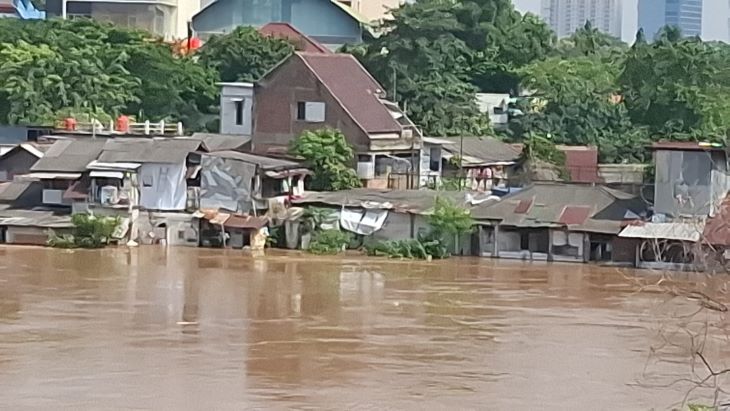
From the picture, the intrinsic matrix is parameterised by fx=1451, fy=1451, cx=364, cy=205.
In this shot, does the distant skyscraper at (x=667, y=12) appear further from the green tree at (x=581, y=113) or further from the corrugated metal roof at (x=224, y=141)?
the corrugated metal roof at (x=224, y=141)

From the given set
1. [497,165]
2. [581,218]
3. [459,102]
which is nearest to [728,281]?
[581,218]

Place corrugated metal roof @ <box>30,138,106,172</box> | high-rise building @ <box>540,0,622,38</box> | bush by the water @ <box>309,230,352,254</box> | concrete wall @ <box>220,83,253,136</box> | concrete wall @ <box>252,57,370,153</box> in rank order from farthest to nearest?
high-rise building @ <box>540,0,622,38</box>
concrete wall @ <box>220,83,253,136</box>
concrete wall @ <box>252,57,370,153</box>
corrugated metal roof @ <box>30,138,106,172</box>
bush by the water @ <box>309,230,352,254</box>

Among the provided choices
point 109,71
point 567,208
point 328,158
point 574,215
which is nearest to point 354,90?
point 328,158

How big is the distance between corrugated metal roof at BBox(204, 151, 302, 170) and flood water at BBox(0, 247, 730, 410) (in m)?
1.58

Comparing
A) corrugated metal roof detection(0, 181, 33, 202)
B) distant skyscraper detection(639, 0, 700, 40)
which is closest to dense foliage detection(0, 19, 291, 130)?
corrugated metal roof detection(0, 181, 33, 202)

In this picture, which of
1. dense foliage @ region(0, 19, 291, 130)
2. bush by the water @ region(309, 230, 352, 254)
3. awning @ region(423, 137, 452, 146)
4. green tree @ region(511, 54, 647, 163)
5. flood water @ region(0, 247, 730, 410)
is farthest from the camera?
green tree @ region(511, 54, 647, 163)

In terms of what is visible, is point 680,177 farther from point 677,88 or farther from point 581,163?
point 677,88

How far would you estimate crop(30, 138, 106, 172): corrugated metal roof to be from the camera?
20.0 m

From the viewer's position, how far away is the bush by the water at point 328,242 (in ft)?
62.6

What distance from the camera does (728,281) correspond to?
8023mm

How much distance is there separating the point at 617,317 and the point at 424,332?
→ 7.82 ft

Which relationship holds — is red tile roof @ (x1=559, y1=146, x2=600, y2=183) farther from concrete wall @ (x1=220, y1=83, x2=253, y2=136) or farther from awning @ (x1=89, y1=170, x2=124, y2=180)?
awning @ (x1=89, y1=170, x2=124, y2=180)

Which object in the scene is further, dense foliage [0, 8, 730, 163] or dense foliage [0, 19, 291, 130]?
dense foliage [0, 8, 730, 163]

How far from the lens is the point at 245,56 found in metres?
28.8
